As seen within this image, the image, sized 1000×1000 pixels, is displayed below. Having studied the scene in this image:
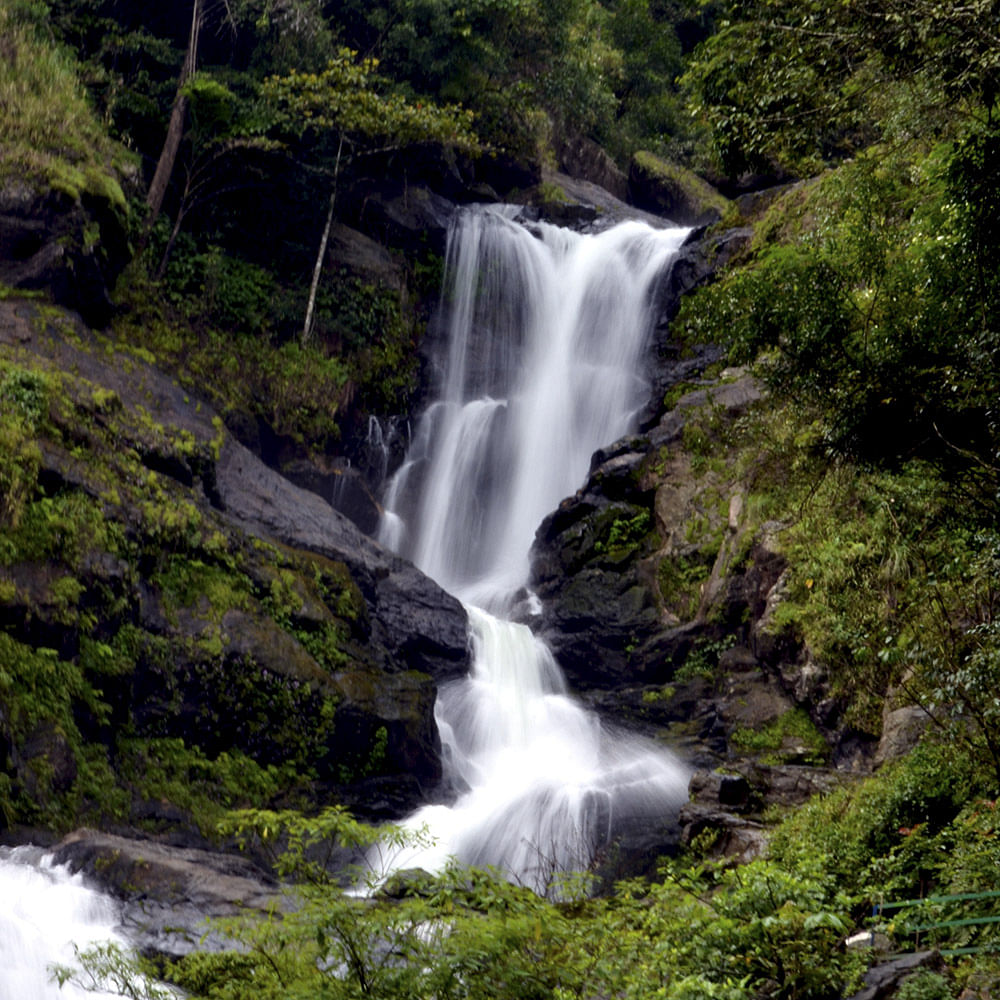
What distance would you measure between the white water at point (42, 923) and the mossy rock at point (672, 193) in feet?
82.8

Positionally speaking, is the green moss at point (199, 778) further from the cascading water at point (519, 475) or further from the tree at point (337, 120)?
the tree at point (337, 120)

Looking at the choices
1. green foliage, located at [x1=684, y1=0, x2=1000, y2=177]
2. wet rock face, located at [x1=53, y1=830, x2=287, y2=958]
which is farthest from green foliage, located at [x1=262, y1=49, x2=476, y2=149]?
wet rock face, located at [x1=53, y1=830, x2=287, y2=958]

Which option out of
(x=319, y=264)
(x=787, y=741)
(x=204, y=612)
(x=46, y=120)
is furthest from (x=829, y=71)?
(x=319, y=264)

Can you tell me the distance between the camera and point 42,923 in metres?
5.86

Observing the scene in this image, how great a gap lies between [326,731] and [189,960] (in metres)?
4.63

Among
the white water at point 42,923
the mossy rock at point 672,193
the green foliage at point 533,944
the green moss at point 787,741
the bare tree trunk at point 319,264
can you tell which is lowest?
the white water at point 42,923

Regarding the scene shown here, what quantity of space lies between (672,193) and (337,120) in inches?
556

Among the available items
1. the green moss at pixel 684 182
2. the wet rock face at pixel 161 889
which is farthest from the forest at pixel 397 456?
the green moss at pixel 684 182

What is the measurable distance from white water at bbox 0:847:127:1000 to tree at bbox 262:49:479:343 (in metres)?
12.4

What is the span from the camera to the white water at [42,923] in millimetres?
5305

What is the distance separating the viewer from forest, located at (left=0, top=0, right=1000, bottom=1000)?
4.05 meters

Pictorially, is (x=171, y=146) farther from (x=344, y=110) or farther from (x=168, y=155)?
(x=344, y=110)

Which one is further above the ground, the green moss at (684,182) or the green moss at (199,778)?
the green moss at (684,182)

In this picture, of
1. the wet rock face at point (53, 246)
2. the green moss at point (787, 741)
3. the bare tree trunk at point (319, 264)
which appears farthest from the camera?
the bare tree trunk at point (319, 264)
